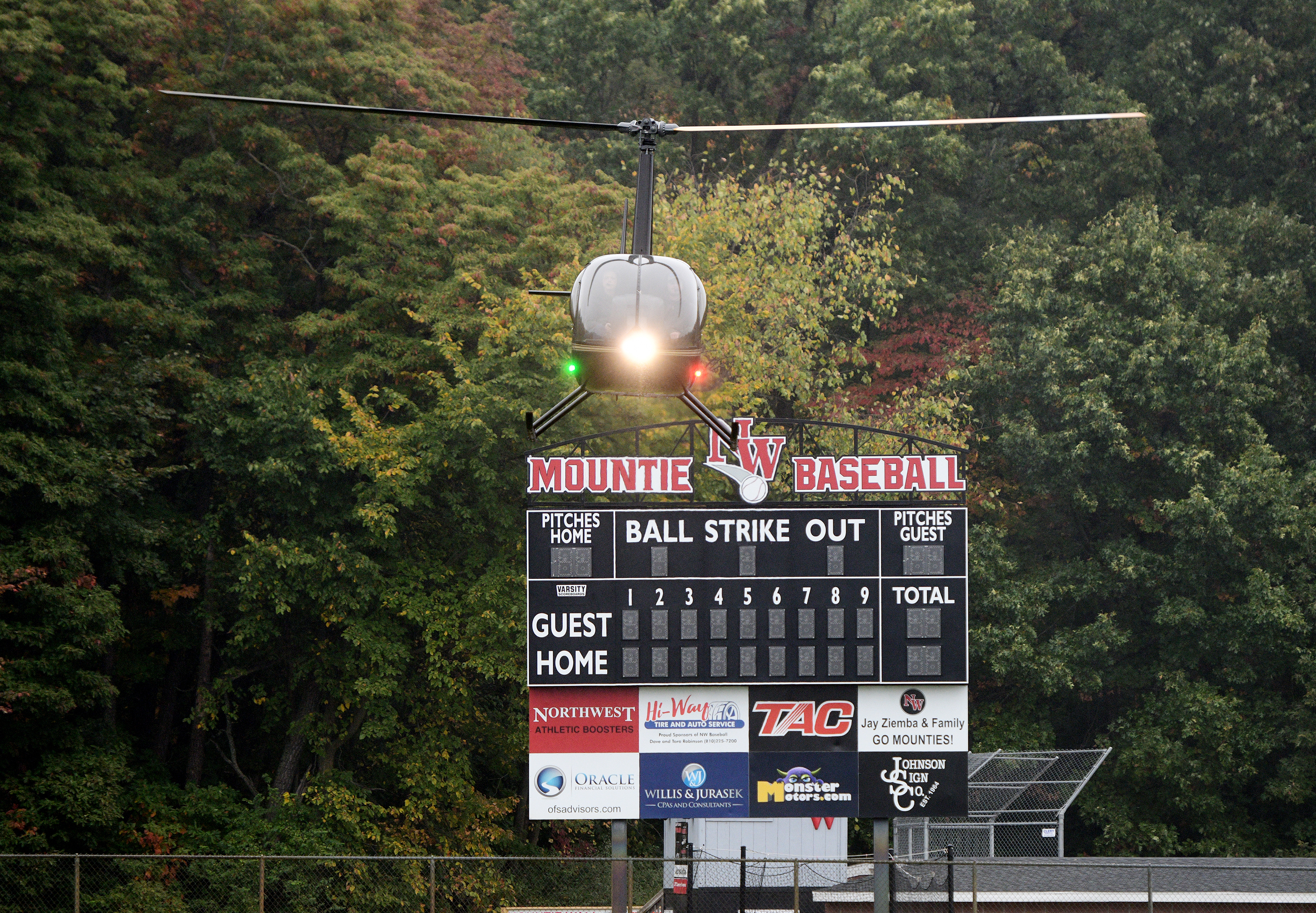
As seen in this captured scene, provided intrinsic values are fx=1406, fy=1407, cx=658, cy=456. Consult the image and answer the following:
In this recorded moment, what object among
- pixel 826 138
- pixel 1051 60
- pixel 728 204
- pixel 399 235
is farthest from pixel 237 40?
pixel 1051 60

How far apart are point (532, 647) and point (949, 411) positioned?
11.5 metres

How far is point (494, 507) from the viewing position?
21516mm

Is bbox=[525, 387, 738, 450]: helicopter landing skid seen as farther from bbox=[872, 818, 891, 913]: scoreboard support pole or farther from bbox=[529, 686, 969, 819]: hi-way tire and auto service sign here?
bbox=[872, 818, 891, 913]: scoreboard support pole

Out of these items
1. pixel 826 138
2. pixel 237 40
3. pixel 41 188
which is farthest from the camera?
pixel 826 138

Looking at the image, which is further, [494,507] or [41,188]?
[494,507]

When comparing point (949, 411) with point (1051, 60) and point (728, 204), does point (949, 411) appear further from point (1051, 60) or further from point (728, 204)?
point (1051, 60)

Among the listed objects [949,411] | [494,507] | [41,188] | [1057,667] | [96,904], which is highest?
[41,188]

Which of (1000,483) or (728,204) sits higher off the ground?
(728,204)

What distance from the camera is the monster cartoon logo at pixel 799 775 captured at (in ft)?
51.0

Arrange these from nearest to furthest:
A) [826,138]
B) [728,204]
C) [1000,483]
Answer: [728,204] < [1000,483] < [826,138]

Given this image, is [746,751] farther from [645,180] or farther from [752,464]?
[645,180]

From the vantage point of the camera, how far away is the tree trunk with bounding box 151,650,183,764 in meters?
23.3

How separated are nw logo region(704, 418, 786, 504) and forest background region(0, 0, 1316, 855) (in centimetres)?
535

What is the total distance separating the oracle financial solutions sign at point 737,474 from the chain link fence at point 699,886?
4125mm
